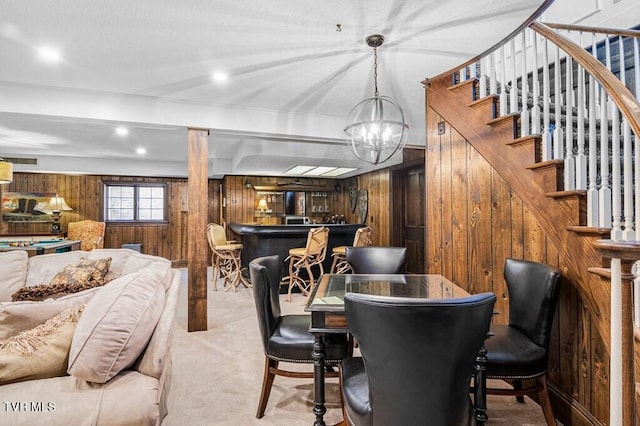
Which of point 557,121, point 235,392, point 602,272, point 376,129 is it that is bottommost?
point 235,392

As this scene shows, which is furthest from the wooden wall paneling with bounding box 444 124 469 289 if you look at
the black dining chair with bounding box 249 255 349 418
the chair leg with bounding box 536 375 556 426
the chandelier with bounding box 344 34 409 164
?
the black dining chair with bounding box 249 255 349 418

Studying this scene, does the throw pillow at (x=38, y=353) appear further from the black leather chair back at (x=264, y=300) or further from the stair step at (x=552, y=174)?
the stair step at (x=552, y=174)

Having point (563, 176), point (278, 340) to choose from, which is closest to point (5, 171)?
point (278, 340)

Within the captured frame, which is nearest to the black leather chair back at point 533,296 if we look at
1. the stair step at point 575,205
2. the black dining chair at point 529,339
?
the black dining chair at point 529,339

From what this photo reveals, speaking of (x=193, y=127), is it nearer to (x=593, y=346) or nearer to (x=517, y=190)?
(x=517, y=190)

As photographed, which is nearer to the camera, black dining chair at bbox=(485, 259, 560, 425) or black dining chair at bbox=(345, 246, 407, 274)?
Result: black dining chair at bbox=(485, 259, 560, 425)

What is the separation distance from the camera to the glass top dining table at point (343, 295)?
158 centimetres

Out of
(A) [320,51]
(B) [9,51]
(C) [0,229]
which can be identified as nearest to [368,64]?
(A) [320,51]

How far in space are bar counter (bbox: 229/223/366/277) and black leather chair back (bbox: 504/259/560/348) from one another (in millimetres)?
3483

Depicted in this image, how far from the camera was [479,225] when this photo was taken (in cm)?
249

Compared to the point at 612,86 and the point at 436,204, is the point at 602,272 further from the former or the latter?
the point at 436,204

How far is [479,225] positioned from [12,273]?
3.69 metres

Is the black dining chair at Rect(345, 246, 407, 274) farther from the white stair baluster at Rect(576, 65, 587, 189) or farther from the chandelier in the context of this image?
the white stair baluster at Rect(576, 65, 587, 189)

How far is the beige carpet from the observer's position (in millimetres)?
1952
